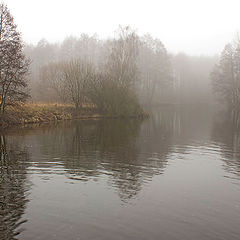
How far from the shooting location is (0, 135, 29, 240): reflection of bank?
18.7ft

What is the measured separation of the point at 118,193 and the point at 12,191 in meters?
3.02

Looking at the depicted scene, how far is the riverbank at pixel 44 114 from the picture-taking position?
84.3 feet

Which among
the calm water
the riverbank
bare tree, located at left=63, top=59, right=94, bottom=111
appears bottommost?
the calm water

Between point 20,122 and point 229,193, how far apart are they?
22.1 m

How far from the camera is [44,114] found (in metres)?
29.7

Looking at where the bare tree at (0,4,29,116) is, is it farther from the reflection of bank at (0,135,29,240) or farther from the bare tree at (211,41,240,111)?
the bare tree at (211,41,240,111)

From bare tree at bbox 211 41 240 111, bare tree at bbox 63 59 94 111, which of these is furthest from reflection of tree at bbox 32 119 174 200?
bare tree at bbox 211 41 240 111

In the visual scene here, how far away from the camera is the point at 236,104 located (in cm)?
5131

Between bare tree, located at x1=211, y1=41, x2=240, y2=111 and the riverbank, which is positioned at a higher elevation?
bare tree, located at x1=211, y1=41, x2=240, y2=111

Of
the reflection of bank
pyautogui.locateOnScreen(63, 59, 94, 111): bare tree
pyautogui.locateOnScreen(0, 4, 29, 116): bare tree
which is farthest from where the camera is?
pyautogui.locateOnScreen(63, 59, 94, 111): bare tree

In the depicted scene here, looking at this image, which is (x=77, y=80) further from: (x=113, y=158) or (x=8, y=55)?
(x=113, y=158)

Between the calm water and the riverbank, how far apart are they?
40.2ft

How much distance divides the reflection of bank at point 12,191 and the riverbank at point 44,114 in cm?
1299

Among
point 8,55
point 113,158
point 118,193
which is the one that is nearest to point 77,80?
point 8,55
